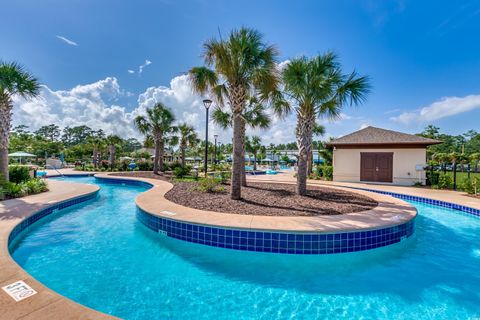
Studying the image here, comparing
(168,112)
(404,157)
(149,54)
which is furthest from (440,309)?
(168,112)

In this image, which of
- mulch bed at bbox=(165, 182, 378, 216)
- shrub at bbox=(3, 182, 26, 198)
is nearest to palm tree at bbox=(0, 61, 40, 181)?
shrub at bbox=(3, 182, 26, 198)

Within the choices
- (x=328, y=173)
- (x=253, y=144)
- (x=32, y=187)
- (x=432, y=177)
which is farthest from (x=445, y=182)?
(x=32, y=187)

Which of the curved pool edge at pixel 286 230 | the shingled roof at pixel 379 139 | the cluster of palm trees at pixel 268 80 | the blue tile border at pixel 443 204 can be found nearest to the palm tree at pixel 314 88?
the cluster of palm trees at pixel 268 80

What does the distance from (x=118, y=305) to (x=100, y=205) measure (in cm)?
745

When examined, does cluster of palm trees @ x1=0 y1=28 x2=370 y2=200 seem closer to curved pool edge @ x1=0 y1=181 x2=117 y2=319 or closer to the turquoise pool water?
the turquoise pool water

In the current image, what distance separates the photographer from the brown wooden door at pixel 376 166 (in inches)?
613

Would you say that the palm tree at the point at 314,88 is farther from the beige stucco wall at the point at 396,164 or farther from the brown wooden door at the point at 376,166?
the brown wooden door at the point at 376,166

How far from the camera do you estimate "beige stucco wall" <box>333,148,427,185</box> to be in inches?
584

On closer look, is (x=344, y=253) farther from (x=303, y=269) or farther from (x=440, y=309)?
(x=440, y=309)

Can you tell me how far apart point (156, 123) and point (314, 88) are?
15974 mm

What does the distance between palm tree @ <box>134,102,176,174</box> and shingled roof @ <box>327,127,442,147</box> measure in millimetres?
14392

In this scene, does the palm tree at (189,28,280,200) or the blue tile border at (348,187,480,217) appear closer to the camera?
the palm tree at (189,28,280,200)

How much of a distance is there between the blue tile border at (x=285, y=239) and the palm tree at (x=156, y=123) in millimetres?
16199

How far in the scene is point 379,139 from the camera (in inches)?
619
